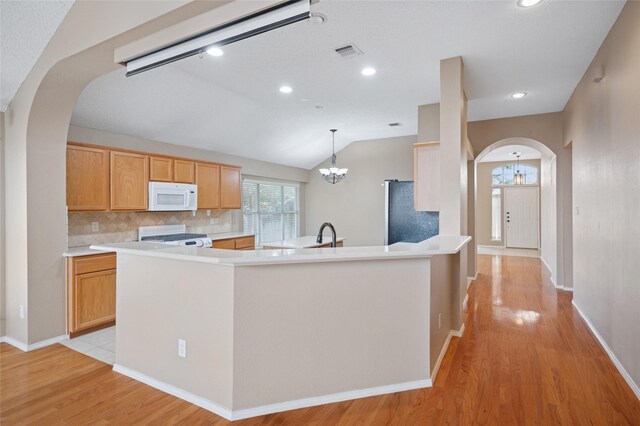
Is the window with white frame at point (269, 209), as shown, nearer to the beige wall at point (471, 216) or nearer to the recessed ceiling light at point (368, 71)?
the recessed ceiling light at point (368, 71)

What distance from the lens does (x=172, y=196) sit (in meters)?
4.68

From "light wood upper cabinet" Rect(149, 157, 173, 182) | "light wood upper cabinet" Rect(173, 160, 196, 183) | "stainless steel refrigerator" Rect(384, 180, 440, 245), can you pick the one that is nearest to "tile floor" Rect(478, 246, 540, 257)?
"stainless steel refrigerator" Rect(384, 180, 440, 245)

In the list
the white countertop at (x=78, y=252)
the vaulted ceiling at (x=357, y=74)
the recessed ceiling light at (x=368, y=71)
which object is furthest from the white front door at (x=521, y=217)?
the white countertop at (x=78, y=252)

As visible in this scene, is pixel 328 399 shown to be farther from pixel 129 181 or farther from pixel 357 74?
pixel 129 181

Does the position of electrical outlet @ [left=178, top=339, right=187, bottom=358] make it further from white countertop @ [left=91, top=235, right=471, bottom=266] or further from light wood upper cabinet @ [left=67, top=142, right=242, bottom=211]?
light wood upper cabinet @ [left=67, top=142, right=242, bottom=211]

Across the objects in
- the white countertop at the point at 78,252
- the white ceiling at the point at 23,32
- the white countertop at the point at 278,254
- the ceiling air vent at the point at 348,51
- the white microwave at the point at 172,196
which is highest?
the ceiling air vent at the point at 348,51

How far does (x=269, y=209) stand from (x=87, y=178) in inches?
154

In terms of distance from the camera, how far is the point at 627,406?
2.20 m

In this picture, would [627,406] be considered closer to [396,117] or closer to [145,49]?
[145,49]

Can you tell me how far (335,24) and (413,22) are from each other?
0.61 m

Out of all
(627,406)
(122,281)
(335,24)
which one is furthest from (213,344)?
(627,406)

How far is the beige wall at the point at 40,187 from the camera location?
2875 millimetres

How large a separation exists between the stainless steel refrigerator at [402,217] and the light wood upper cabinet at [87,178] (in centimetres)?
448

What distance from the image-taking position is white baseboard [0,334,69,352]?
3131 millimetres
